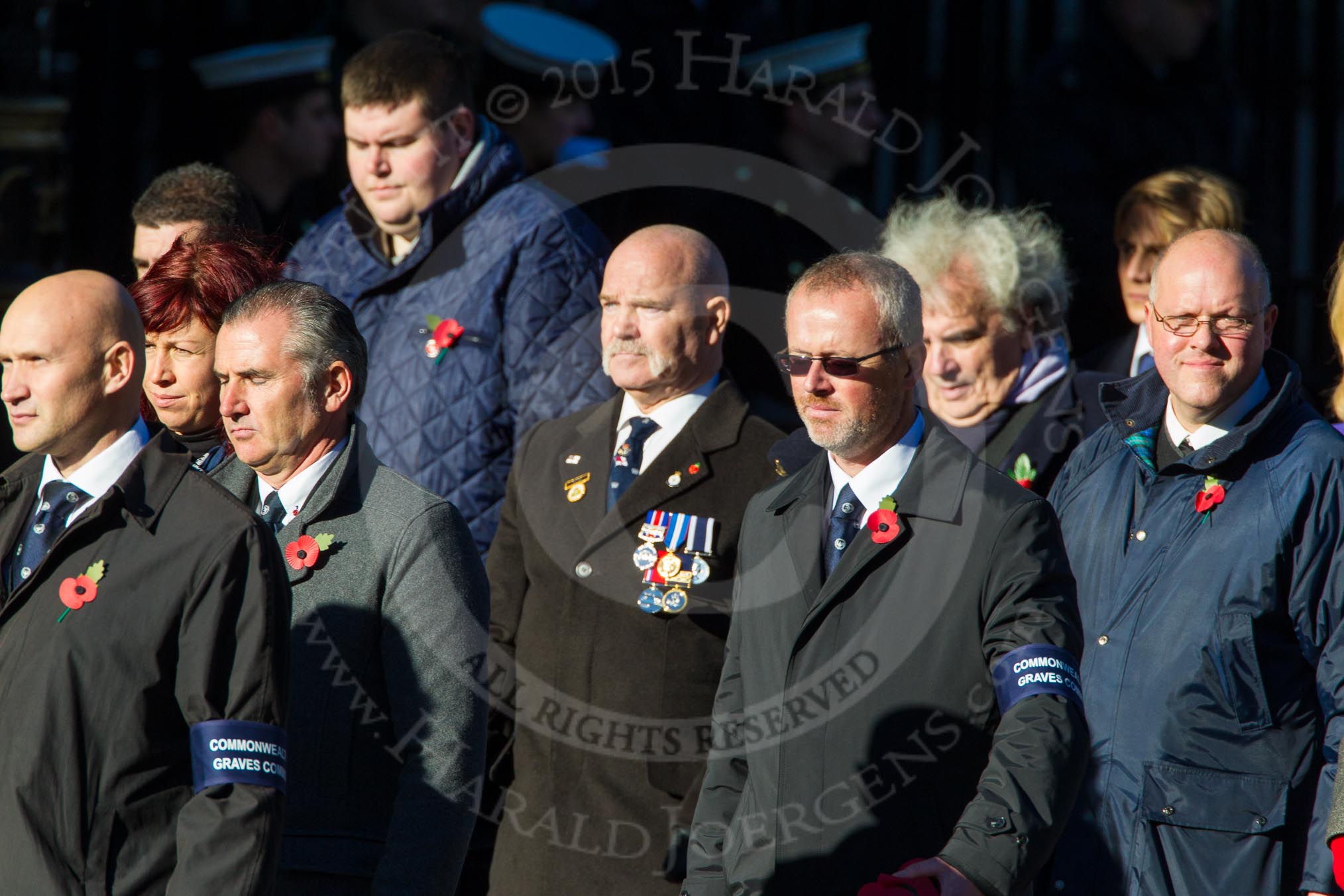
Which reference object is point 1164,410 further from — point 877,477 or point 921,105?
point 921,105

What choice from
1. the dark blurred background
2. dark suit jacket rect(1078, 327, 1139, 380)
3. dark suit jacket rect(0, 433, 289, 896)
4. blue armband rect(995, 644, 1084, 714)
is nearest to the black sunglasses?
blue armband rect(995, 644, 1084, 714)

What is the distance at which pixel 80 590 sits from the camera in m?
2.85

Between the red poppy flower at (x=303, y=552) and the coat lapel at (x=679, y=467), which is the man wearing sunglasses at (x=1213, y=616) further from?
the red poppy flower at (x=303, y=552)

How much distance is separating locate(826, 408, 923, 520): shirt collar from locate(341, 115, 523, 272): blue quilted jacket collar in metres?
1.93

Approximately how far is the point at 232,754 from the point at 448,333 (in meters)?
2.21

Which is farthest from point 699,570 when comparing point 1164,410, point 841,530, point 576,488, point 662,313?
point 1164,410

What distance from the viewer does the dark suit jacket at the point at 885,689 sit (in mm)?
3131

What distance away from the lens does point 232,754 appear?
8.93ft

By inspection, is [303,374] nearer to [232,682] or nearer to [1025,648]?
[232,682]

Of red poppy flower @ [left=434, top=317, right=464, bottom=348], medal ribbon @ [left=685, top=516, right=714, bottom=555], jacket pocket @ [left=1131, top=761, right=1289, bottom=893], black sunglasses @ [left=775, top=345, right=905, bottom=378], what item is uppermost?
red poppy flower @ [left=434, top=317, right=464, bottom=348]

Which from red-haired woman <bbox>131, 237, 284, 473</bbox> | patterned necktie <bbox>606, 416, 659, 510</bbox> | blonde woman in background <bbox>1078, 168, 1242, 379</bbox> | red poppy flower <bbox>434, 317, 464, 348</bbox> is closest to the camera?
red-haired woman <bbox>131, 237, 284, 473</bbox>

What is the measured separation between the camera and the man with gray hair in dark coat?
3.22 meters

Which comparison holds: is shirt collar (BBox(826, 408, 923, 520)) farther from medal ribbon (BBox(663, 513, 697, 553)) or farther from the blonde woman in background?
the blonde woman in background

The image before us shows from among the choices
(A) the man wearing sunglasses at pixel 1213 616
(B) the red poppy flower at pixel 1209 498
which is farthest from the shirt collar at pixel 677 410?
(B) the red poppy flower at pixel 1209 498
